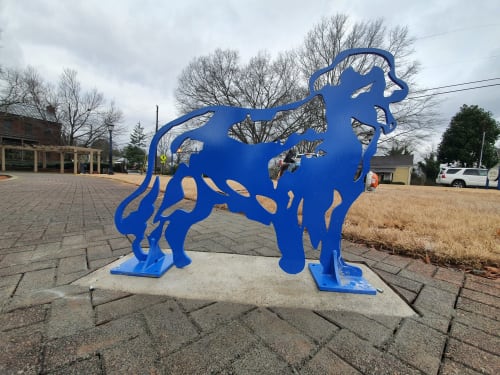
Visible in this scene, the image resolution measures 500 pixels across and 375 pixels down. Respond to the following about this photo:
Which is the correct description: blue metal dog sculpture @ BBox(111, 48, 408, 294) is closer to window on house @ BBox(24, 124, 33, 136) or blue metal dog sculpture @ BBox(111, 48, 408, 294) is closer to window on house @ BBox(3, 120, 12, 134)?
window on house @ BBox(3, 120, 12, 134)

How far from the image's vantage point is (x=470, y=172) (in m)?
14.4

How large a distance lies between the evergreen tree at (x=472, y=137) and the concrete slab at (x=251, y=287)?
31.3 meters

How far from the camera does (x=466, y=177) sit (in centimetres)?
1443

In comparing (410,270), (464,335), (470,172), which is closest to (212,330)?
(464,335)

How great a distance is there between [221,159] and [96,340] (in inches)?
49.8

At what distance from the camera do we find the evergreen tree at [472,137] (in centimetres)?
2361

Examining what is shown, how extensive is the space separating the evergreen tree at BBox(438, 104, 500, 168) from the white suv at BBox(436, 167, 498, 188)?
1234 cm

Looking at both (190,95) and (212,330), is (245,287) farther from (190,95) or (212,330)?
(190,95)

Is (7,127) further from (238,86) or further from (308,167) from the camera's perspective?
(308,167)

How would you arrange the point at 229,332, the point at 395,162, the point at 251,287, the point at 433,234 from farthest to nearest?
the point at 395,162 → the point at 433,234 → the point at 251,287 → the point at 229,332

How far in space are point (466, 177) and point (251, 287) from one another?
1919 cm

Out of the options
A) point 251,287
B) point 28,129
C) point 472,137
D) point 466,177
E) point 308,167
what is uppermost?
point 472,137

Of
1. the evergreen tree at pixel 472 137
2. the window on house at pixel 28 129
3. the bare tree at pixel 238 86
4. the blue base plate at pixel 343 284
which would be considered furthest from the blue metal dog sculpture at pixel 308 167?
the window on house at pixel 28 129

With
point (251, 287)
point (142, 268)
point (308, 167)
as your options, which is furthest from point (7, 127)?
point (308, 167)
